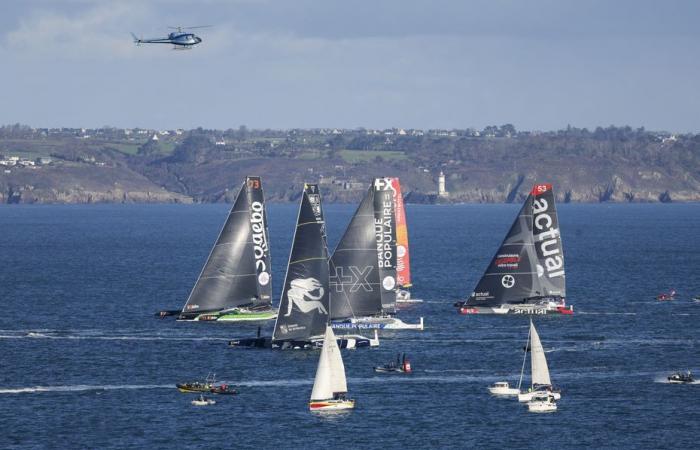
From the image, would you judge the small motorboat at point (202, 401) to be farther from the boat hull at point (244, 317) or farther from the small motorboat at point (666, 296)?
the small motorboat at point (666, 296)

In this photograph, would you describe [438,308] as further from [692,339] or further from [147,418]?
[147,418]

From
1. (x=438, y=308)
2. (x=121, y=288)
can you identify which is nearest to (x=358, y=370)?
(x=438, y=308)

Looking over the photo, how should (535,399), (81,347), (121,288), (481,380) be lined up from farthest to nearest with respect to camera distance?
(121,288)
(81,347)
(481,380)
(535,399)

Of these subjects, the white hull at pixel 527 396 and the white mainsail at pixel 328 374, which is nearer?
the white mainsail at pixel 328 374

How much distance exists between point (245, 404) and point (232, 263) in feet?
115

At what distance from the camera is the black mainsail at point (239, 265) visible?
114 metres

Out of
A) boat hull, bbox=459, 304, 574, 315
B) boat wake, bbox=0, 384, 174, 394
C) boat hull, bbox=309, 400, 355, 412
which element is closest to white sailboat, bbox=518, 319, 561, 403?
boat hull, bbox=309, 400, 355, 412

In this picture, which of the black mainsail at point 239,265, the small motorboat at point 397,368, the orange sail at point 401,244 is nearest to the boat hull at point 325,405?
the small motorboat at point 397,368

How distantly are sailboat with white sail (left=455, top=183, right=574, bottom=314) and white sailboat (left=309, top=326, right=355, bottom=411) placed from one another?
1668 inches

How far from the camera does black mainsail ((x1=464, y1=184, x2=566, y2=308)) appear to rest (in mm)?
120250

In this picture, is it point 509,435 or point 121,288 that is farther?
A: point 121,288

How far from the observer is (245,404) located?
80500mm

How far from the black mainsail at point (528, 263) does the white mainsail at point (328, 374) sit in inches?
1670

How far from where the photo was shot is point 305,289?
95250 mm
